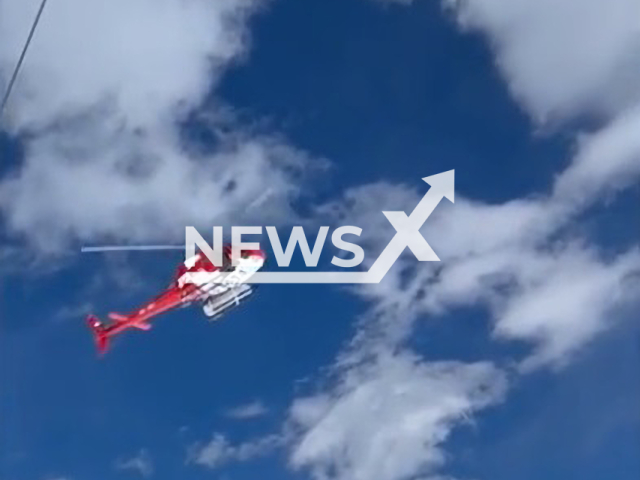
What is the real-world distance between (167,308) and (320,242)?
6206 mm

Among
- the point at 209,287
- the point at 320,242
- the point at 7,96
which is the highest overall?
the point at 209,287

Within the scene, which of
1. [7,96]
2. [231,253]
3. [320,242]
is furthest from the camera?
[231,253]

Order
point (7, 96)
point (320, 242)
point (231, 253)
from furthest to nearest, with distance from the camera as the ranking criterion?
1. point (231, 253)
2. point (320, 242)
3. point (7, 96)

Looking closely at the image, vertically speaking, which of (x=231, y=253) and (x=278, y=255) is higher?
(x=231, y=253)

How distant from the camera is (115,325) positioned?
2952 centimetres

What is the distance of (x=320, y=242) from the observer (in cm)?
2572

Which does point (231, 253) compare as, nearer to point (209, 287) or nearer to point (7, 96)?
point (209, 287)

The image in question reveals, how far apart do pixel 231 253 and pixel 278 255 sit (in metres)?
2.85

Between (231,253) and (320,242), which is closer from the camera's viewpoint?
(320,242)

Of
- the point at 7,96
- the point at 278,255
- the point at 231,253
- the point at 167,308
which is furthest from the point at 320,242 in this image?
the point at 7,96

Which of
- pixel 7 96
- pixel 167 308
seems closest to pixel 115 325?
pixel 167 308

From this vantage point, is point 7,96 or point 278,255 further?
point 278,255

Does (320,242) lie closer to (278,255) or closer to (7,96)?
(278,255)

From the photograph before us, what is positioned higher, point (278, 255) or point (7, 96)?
point (278, 255)
